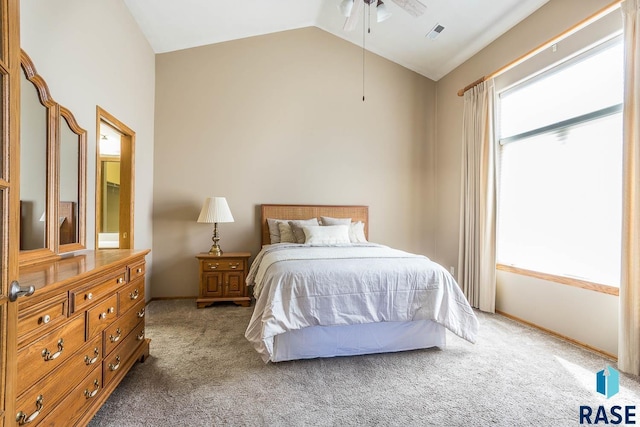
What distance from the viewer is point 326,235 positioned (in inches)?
143

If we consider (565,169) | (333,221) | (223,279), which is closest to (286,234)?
(333,221)

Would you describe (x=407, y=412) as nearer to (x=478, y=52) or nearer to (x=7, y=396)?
(x=7, y=396)

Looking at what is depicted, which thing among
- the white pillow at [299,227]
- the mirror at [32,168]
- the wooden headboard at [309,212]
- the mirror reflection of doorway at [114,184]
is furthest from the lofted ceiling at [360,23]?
the white pillow at [299,227]

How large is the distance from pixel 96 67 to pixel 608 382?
4.52 metres

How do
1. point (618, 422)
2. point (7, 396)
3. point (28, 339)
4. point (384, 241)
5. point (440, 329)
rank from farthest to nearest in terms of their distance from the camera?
point (384, 241) → point (440, 329) → point (618, 422) → point (28, 339) → point (7, 396)

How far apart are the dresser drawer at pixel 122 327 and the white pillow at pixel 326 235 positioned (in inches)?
72.7

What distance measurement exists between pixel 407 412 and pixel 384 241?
300 centimetres

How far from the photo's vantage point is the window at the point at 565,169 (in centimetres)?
250

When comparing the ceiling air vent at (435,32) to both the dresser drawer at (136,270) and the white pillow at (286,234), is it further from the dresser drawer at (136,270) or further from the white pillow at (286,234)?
the dresser drawer at (136,270)

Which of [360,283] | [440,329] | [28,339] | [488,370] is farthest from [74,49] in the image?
[488,370]

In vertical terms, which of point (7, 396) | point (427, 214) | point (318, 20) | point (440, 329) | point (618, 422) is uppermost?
point (318, 20)

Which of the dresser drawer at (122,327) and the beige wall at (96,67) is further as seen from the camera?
the beige wall at (96,67)

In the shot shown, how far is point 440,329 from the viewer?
2.50 metres

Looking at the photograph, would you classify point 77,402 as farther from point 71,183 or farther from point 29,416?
point 71,183
